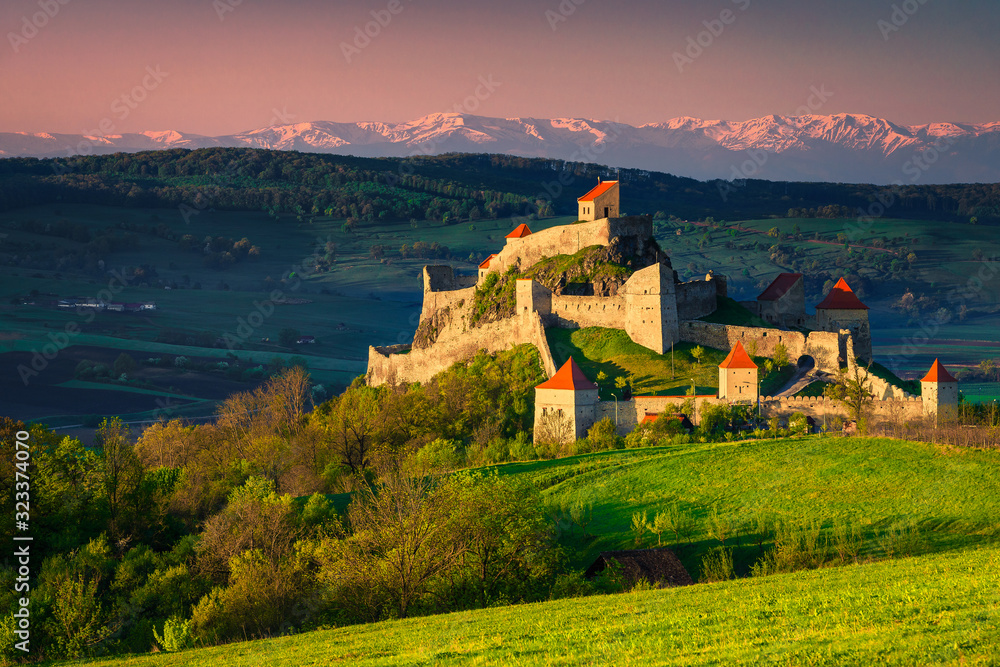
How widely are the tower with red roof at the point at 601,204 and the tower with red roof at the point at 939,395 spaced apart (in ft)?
96.7

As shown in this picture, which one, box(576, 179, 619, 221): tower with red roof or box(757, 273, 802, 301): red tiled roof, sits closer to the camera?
box(757, 273, 802, 301): red tiled roof

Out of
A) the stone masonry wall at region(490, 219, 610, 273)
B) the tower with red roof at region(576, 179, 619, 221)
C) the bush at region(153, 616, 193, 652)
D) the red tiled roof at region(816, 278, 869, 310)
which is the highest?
the tower with red roof at region(576, 179, 619, 221)

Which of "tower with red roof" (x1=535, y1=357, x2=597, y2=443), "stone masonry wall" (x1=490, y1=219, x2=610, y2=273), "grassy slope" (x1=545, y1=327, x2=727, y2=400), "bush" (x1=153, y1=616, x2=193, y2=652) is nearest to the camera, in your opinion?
"bush" (x1=153, y1=616, x2=193, y2=652)

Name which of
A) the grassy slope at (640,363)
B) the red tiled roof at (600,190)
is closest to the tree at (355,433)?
the grassy slope at (640,363)

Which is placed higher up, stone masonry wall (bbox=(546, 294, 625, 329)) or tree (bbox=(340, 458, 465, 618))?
stone masonry wall (bbox=(546, 294, 625, 329))

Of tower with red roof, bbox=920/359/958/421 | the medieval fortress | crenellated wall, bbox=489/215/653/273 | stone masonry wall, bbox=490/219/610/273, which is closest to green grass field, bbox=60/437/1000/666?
tower with red roof, bbox=920/359/958/421

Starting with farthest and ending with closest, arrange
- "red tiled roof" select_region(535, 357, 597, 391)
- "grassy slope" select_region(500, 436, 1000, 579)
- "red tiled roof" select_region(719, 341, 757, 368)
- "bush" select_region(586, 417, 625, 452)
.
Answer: "red tiled roof" select_region(535, 357, 597, 391) < "red tiled roof" select_region(719, 341, 757, 368) < "bush" select_region(586, 417, 625, 452) < "grassy slope" select_region(500, 436, 1000, 579)

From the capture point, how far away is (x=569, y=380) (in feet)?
181

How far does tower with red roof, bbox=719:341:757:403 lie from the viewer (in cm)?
5331

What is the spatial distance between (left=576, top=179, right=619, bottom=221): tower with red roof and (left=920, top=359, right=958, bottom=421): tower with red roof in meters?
29.5

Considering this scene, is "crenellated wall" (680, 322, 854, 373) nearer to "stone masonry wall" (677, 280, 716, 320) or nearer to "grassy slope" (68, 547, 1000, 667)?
"stone masonry wall" (677, 280, 716, 320)

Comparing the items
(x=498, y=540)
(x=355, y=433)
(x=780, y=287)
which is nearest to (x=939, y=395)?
(x=780, y=287)

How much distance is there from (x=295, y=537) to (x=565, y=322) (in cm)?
3402

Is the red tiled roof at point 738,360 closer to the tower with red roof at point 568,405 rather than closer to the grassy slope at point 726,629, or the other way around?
the tower with red roof at point 568,405
